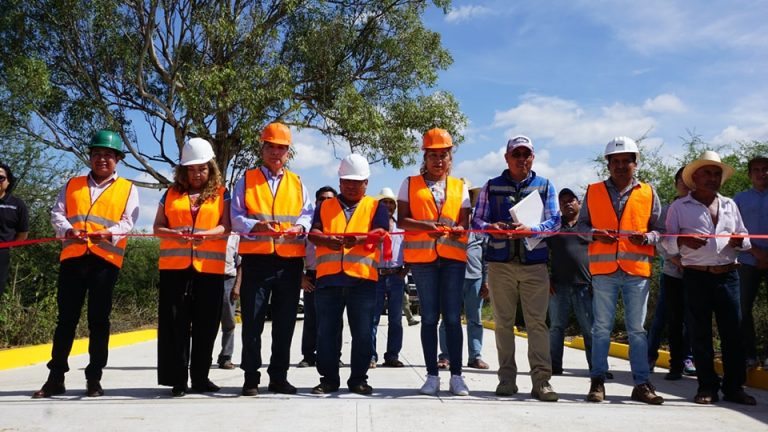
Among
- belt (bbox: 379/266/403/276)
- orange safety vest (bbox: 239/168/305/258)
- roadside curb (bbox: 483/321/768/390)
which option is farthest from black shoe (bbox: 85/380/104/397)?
belt (bbox: 379/266/403/276)

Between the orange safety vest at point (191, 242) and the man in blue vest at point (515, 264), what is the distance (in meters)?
2.15

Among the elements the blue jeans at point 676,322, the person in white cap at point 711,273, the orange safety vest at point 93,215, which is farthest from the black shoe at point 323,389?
the blue jeans at point 676,322

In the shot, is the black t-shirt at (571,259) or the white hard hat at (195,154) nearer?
the white hard hat at (195,154)

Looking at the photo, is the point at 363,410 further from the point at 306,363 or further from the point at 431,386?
the point at 306,363

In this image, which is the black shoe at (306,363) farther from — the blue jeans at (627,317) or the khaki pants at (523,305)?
the blue jeans at (627,317)

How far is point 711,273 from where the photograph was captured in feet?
18.2

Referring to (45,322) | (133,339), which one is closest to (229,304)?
(45,322)

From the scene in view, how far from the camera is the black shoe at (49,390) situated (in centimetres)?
524

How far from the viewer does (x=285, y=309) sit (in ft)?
18.1

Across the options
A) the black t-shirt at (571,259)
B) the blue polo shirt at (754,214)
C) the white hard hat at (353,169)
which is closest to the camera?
the white hard hat at (353,169)

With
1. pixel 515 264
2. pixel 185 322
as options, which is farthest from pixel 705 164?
pixel 185 322

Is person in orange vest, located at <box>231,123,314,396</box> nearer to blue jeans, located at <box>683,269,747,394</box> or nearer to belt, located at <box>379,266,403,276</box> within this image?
belt, located at <box>379,266,403,276</box>

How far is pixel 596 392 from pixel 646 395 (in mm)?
383

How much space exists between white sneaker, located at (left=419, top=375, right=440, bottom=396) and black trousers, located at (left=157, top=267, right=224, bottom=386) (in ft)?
5.87
